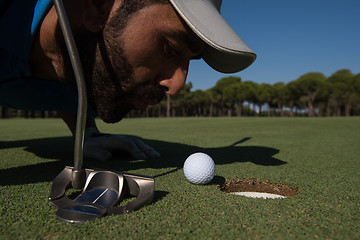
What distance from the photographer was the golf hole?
2.16 meters

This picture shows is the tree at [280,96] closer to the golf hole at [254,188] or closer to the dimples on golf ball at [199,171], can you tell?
the golf hole at [254,188]

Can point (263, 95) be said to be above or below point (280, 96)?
above

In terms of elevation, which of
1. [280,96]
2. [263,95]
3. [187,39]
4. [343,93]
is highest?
[263,95]

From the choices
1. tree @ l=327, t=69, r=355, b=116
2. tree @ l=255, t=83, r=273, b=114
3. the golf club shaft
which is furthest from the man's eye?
tree @ l=255, t=83, r=273, b=114

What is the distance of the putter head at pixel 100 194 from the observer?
137 cm

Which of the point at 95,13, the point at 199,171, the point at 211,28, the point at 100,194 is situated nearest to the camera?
the point at 211,28

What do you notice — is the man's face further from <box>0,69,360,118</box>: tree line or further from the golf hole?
<box>0,69,360,118</box>: tree line

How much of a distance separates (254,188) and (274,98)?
193 ft

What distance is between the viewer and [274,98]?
56.8m

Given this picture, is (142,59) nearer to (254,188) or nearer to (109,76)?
(109,76)

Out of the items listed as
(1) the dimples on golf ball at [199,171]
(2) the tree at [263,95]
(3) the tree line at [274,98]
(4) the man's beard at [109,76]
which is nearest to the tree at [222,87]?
(3) the tree line at [274,98]

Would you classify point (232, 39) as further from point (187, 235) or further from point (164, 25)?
point (187, 235)

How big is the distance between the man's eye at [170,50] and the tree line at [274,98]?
40585 mm

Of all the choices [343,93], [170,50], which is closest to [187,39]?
[170,50]
